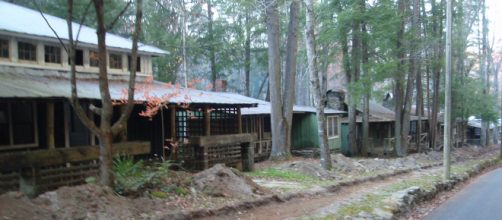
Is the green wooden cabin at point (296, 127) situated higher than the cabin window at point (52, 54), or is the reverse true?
the cabin window at point (52, 54)

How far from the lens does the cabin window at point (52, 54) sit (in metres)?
15.1

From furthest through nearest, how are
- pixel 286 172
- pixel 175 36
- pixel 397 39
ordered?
pixel 175 36, pixel 397 39, pixel 286 172

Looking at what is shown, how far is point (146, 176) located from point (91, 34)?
31.8ft

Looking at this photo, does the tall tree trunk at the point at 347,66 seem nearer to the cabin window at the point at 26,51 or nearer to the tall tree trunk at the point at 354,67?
the tall tree trunk at the point at 354,67

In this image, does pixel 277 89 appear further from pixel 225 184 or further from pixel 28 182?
pixel 28 182

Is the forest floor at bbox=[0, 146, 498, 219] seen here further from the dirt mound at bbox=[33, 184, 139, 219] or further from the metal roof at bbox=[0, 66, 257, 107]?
the metal roof at bbox=[0, 66, 257, 107]

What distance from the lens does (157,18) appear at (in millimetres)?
30031

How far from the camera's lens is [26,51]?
14.5 meters

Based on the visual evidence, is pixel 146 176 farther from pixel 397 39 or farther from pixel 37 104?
pixel 397 39

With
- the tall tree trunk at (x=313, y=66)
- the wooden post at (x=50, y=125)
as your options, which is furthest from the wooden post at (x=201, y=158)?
the wooden post at (x=50, y=125)

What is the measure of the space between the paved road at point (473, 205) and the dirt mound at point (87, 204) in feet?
22.4

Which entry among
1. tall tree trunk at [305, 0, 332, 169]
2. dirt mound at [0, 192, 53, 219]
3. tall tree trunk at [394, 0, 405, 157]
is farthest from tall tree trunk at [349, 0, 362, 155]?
dirt mound at [0, 192, 53, 219]

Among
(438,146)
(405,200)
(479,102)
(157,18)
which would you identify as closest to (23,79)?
(405,200)

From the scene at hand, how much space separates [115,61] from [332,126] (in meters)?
17.4
